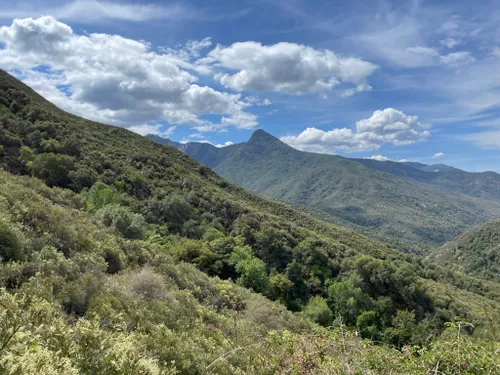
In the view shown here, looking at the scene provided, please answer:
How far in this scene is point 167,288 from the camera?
10.6 meters

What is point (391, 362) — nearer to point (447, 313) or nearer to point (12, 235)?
point (12, 235)

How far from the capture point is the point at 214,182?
2469 inches

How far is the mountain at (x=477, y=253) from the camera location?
13910cm

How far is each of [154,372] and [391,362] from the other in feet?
9.10

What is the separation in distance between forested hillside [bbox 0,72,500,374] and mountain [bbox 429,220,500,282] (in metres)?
131

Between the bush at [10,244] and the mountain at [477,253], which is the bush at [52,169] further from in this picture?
the mountain at [477,253]

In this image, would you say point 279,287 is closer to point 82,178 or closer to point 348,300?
point 348,300

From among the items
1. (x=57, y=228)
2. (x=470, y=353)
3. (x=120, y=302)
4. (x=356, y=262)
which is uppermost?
(x=470, y=353)

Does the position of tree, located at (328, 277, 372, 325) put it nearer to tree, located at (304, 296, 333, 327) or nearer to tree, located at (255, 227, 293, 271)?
tree, located at (304, 296, 333, 327)

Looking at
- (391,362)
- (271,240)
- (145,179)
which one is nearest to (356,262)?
(271,240)

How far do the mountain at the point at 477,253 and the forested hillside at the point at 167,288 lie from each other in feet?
429

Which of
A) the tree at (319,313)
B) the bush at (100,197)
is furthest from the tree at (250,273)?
the bush at (100,197)

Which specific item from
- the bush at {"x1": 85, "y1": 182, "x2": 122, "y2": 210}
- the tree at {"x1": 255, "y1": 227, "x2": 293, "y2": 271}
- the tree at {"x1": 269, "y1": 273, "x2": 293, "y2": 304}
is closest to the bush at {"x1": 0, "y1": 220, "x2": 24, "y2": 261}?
the bush at {"x1": 85, "y1": 182, "x2": 122, "y2": 210}

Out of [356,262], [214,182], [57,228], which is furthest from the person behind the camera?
[214,182]
